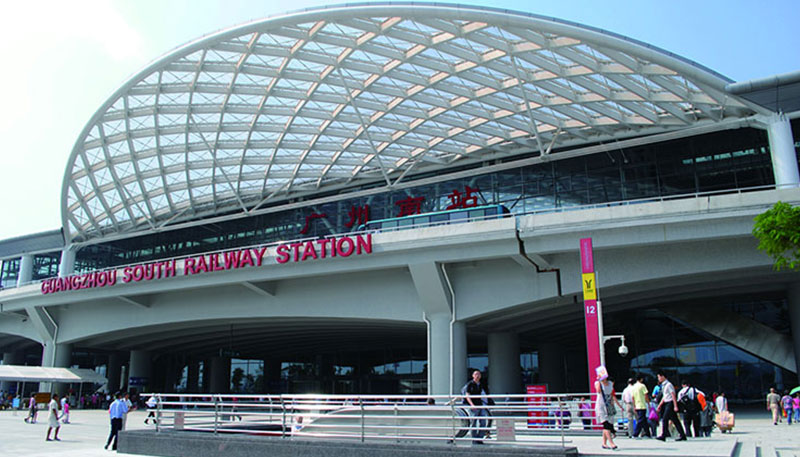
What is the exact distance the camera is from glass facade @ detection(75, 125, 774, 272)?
40594mm

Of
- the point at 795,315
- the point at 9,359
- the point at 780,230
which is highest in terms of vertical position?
the point at 780,230

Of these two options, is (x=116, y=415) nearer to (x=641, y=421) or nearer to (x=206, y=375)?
(x=641, y=421)

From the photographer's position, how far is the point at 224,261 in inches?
1478

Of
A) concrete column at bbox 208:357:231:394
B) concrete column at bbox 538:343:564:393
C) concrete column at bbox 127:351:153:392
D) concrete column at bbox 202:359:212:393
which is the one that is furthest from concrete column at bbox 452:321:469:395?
concrete column at bbox 202:359:212:393

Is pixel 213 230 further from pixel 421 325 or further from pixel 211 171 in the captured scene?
pixel 421 325

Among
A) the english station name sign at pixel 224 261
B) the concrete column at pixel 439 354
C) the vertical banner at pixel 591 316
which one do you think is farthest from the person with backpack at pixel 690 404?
the english station name sign at pixel 224 261

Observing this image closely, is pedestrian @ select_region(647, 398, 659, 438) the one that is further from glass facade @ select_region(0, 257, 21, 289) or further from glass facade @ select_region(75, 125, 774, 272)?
glass facade @ select_region(0, 257, 21, 289)

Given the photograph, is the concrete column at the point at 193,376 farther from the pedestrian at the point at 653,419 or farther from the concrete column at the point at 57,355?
the pedestrian at the point at 653,419

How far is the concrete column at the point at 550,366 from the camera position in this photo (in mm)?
46875

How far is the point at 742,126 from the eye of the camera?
36594 mm

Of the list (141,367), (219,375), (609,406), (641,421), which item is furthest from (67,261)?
(609,406)

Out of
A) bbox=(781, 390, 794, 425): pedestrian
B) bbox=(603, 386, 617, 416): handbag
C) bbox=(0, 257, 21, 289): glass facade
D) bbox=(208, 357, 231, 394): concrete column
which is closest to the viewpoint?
bbox=(603, 386, 617, 416): handbag

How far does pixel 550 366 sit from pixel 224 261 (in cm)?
2546

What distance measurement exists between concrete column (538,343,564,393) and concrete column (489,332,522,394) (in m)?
7.99
